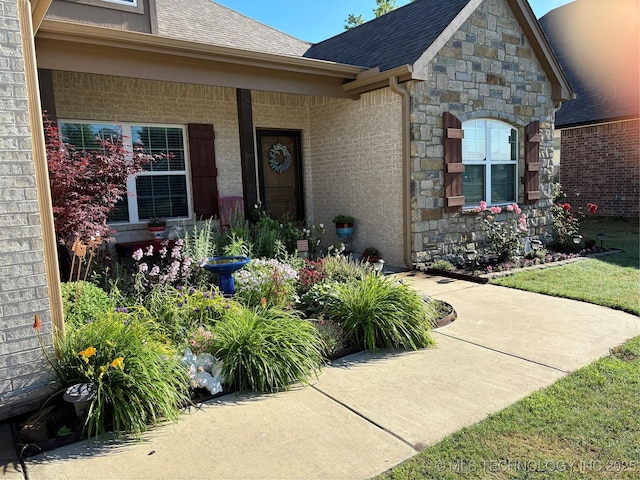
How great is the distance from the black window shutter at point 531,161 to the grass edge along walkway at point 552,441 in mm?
5999

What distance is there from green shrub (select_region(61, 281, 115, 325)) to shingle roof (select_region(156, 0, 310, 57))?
207 inches

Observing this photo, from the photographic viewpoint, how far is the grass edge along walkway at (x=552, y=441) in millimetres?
2236

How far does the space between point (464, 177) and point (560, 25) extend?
13077mm

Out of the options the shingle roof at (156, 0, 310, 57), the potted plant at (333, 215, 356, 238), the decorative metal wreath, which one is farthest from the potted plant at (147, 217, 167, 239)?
the shingle roof at (156, 0, 310, 57)

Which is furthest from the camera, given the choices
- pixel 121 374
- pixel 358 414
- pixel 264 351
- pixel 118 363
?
pixel 264 351

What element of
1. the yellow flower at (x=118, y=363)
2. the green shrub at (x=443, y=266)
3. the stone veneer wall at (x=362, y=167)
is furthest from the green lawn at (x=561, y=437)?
the stone veneer wall at (x=362, y=167)

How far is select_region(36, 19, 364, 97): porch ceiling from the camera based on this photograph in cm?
509

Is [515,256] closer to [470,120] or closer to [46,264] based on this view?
[470,120]

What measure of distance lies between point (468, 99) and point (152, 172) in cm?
534

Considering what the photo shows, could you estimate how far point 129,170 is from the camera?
16.9 feet

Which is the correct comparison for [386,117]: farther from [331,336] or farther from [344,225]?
[331,336]

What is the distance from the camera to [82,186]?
4754 mm

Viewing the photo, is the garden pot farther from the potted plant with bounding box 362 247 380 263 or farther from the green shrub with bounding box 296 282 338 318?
the green shrub with bounding box 296 282 338 318

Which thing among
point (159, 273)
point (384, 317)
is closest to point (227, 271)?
point (159, 273)
